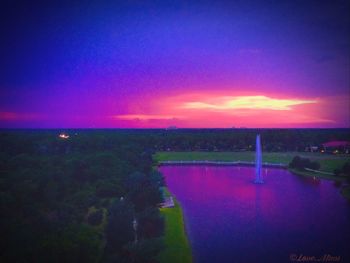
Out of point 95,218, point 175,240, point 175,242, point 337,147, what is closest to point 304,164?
point 337,147

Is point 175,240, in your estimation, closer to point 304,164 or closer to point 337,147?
point 304,164

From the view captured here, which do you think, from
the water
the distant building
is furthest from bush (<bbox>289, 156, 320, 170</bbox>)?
the distant building

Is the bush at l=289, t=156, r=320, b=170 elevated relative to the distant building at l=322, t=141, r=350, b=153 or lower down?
lower down

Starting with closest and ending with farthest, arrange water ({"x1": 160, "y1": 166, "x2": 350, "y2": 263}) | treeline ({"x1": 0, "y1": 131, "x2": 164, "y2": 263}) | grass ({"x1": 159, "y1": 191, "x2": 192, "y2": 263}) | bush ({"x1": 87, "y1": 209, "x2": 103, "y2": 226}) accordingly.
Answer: treeline ({"x1": 0, "y1": 131, "x2": 164, "y2": 263}) < grass ({"x1": 159, "y1": 191, "x2": 192, "y2": 263}) < water ({"x1": 160, "y1": 166, "x2": 350, "y2": 263}) < bush ({"x1": 87, "y1": 209, "x2": 103, "y2": 226})

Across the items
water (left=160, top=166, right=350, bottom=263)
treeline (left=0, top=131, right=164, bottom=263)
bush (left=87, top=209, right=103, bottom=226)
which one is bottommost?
water (left=160, top=166, right=350, bottom=263)

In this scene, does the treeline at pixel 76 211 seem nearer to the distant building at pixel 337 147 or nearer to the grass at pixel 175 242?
the grass at pixel 175 242

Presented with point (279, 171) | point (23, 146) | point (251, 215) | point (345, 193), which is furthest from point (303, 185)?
point (23, 146)

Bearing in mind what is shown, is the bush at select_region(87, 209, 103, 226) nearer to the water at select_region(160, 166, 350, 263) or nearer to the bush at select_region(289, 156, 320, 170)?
the water at select_region(160, 166, 350, 263)
